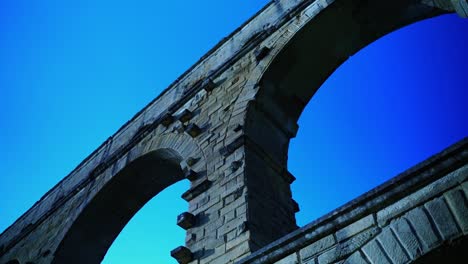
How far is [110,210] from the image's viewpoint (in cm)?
763

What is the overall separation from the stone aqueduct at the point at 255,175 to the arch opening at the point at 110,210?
20 millimetres

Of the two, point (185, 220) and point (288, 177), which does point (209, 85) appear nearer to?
point (288, 177)

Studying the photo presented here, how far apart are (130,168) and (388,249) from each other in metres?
5.51

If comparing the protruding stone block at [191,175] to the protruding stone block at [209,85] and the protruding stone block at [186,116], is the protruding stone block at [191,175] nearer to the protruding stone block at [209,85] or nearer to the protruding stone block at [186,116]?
the protruding stone block at [186,116]

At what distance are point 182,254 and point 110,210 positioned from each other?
387 cm

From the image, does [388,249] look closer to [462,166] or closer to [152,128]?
[462,166]

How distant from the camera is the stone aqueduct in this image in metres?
2.31

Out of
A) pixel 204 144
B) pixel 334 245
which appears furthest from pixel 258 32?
pixel 334 245

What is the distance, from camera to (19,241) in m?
9.30

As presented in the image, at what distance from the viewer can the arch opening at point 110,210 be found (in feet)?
23.5

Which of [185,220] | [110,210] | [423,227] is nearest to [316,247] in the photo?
[423,227]

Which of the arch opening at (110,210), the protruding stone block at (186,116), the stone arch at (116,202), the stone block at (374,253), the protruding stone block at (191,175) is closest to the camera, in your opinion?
the stone block at (374,253)

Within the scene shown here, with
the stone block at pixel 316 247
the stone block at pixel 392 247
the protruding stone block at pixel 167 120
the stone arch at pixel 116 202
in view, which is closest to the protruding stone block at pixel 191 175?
the stone arch at pixel 116 202

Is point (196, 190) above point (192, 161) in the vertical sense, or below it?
below
